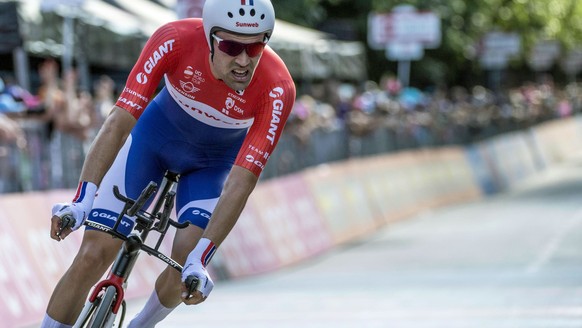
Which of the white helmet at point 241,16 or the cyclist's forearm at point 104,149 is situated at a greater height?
the white helmet at point 241,16

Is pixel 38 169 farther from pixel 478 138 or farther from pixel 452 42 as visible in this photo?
pixel 452 42

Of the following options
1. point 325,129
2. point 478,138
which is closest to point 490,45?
point 478,138

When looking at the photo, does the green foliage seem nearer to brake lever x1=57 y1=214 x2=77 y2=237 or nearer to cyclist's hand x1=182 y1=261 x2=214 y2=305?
brake lever x1=57 y1=214 x2=77 y2=237

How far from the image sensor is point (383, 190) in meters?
24.9

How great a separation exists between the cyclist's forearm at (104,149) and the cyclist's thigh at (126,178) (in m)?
0.46

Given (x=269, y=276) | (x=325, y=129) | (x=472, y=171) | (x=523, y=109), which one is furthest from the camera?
(x=523, y=109)

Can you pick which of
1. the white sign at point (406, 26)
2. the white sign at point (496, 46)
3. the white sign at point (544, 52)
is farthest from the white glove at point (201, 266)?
the white sign at point (544, 52)

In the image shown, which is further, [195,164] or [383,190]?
[383,190]

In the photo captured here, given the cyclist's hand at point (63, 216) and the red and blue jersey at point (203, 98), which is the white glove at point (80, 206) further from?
the red and blue jersey at point (203, 98)

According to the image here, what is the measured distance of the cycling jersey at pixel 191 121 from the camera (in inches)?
290

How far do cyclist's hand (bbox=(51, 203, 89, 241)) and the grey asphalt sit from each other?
555 centimetres

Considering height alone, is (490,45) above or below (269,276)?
above

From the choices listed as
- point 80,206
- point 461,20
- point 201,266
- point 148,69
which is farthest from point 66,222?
point 461,20

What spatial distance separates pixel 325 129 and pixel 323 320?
31.5 ft
